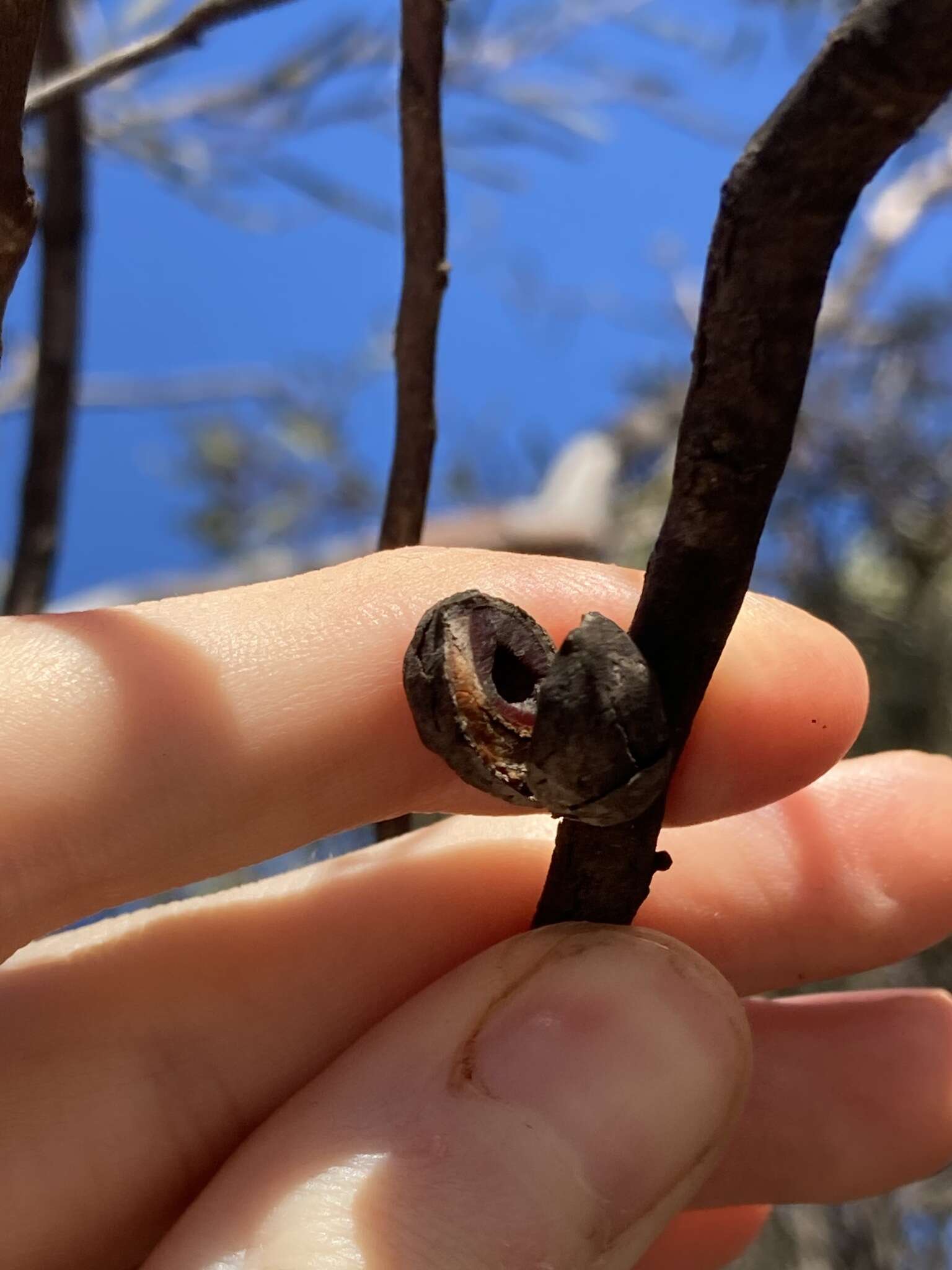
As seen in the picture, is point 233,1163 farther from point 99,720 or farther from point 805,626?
point 805,626

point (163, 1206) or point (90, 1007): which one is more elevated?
point (90, 1007)

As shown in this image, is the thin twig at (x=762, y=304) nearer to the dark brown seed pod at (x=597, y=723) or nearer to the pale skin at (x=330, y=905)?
the dark brown seed pod at (x=597, y=723)

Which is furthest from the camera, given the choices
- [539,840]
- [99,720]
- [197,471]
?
[197,471]

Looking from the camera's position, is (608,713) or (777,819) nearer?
(608,713)

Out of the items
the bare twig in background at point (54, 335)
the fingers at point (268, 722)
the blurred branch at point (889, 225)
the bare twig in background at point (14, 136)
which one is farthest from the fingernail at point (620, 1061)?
the blurred branch at point (889, 225)

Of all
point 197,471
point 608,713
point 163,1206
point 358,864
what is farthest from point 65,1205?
point 197,471

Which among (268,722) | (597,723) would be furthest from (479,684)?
(268,722)

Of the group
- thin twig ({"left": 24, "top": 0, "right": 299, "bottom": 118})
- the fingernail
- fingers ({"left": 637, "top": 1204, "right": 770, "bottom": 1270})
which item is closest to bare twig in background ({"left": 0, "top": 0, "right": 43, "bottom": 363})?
thin twig ({"left": 24, "top": 0, "right": 299, "bottom": 118})
